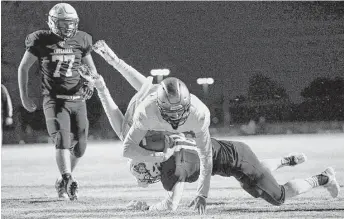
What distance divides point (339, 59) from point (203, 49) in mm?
886

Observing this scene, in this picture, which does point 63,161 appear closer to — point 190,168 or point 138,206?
point 138,206

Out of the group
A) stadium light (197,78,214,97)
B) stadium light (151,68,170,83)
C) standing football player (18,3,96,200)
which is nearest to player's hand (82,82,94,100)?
standing football player (18,3,96,200)

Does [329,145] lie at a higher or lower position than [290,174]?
lower

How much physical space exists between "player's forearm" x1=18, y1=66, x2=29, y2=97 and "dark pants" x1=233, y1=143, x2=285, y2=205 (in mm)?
1254

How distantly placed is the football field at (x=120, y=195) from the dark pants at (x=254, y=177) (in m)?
0.09

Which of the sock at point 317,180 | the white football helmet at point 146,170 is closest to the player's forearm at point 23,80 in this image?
the white football helmet at point 146,170

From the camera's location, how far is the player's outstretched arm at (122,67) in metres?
2.98

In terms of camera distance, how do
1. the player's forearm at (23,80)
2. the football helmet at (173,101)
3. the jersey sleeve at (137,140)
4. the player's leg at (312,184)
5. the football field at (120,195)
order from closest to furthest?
the football helmet at (173,101), the jersey sleeve at (137,140), the football field at (120,195), the player's leg at (312,184), the player's forearm at (23,80)

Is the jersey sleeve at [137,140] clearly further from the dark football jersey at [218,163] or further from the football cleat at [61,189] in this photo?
the football cleat at [61,189]

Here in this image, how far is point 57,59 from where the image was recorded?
3031 mm

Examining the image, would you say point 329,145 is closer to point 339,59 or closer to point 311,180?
point 339,59

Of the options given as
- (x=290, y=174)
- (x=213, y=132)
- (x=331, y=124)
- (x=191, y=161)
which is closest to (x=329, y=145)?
(x=331, y=124)

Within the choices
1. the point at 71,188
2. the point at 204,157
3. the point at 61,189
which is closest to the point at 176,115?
the point at 204,157

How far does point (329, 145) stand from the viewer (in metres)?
5.38
